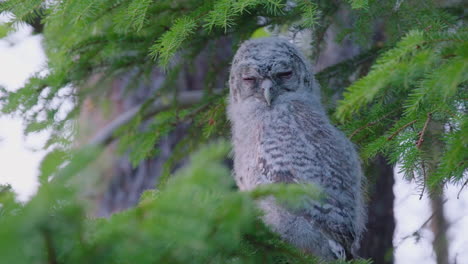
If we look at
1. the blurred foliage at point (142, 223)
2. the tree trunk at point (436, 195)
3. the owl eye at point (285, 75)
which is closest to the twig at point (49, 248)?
the blurred foliage at point (142, 223)

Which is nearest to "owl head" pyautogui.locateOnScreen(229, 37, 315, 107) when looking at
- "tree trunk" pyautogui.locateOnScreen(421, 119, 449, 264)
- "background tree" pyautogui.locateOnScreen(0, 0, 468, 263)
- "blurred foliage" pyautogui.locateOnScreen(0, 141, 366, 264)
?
"background tree" pyautogui.locateOnScreen(0, 0, 468, 263)

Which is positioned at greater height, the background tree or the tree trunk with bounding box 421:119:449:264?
the background tree

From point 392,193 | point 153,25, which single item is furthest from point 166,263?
point 392,193

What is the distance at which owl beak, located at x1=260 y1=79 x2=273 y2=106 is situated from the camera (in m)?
3.31

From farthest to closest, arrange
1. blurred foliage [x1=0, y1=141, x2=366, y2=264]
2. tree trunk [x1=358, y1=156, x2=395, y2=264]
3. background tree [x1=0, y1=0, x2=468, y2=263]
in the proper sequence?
tree trunk [x1=358, y1=156, x2=395, y2=264] < background tree [x1=0, y1=0, x2=468, y2=263] < blurred foliage [x1=0, y1=141, x2=366, y2=264]

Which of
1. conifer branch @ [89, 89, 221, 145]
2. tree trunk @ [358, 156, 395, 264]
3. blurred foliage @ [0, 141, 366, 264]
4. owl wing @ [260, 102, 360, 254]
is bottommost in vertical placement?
tree trunk @ [358, 156, 395, 264]

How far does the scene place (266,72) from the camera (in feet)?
11.2

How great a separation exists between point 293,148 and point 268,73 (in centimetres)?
62

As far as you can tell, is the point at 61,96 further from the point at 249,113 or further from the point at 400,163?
the point at 400,163

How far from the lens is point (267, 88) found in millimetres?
3346

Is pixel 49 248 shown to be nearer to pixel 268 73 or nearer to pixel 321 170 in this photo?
pixel 321 170

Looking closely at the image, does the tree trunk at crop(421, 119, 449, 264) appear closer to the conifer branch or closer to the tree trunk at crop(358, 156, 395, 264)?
the tree trunk at crop(358, 156, 395, 264)

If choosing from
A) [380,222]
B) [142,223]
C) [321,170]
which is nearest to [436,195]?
[321,170]

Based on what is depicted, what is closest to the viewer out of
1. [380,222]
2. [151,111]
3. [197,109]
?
[197,109]
